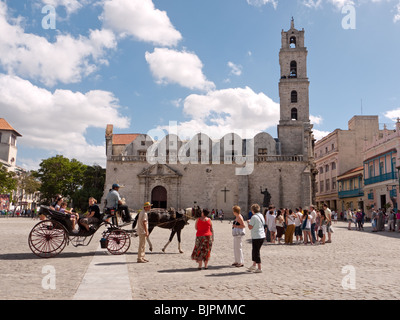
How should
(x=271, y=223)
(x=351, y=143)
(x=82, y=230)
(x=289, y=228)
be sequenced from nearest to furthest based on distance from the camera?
(x=82, y=230)
(x=289, y=228)
(x=271, y=223)
(x=351, y=143)

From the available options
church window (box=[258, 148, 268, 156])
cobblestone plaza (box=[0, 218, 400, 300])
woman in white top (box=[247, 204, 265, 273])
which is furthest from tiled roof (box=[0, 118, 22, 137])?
woman in white top (box=[247, 204, 265, 273])

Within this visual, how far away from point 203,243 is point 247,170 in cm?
2986

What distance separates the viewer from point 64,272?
284 inches

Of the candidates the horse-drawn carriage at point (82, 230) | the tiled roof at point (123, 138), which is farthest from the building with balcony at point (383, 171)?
the tiled roof at point (123, 138)

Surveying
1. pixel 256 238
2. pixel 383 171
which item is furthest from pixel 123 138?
pixel 256 238

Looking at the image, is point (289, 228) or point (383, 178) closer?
point (289, 228)

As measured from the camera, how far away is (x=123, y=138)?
163ft

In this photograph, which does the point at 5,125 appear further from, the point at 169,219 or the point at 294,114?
the point at 169,219

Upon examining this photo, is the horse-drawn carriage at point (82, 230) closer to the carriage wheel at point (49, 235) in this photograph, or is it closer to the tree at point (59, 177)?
the carriage wheel at point (49, 235)

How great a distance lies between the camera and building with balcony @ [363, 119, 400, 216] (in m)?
30.2

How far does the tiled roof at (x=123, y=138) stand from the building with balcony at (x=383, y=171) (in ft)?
98.6

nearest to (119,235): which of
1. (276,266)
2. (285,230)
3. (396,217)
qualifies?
(276,266)

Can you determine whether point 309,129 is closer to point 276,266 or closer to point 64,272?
point 276,266

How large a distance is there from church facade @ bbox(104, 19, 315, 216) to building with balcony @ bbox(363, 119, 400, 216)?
19.1 feet
